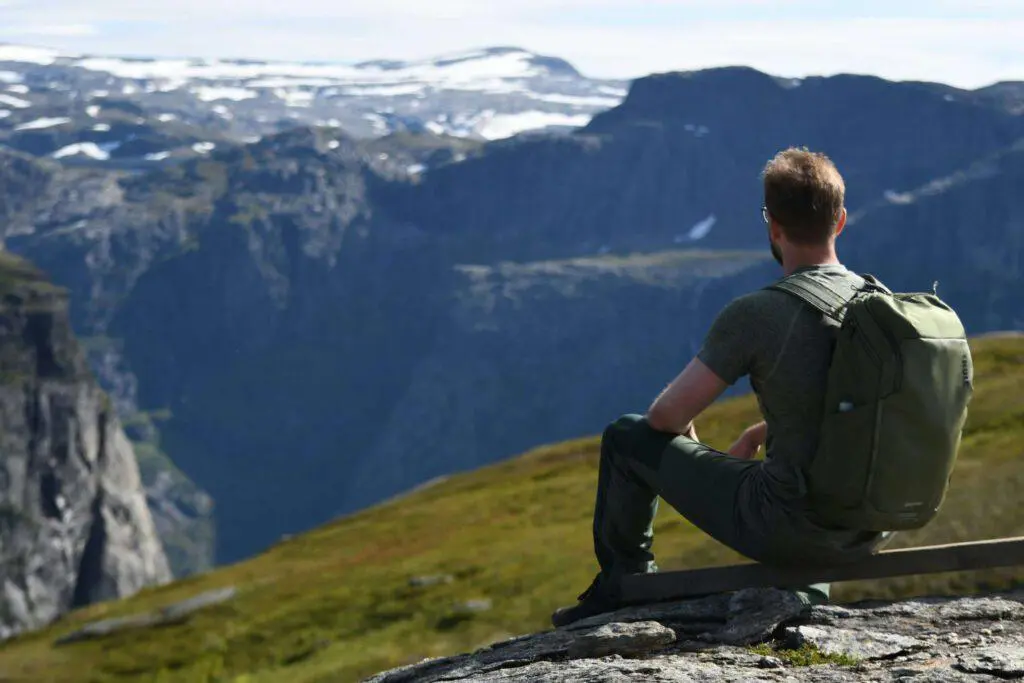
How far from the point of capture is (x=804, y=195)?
428 inches

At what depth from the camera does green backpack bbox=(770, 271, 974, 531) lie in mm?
10258

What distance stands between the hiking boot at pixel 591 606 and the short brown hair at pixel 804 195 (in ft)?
15.4

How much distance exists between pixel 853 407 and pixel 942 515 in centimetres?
1305

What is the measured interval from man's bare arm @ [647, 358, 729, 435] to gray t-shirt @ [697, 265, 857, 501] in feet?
0.39

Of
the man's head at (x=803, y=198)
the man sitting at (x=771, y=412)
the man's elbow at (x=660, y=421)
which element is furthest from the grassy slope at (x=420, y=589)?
the man's head at (x=803, y=198)

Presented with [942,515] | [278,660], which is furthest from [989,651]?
[278,660]

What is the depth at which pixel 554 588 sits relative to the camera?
34.4 metres

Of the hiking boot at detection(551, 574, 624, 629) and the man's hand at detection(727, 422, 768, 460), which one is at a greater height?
the man's hand at detection(727, 422, 768, 460)

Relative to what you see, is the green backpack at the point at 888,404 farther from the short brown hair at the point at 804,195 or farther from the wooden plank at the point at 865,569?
the wooden plank at the point at 865,569

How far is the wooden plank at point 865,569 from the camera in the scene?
38.8 feet

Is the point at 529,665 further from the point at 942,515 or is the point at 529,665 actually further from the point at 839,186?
the point at 942,515

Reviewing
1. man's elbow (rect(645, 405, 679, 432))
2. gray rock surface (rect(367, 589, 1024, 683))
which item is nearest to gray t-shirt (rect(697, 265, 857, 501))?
man's elbow (rect(645, 405, 679, 432))

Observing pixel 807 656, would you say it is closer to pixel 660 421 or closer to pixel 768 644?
pixel 768 644

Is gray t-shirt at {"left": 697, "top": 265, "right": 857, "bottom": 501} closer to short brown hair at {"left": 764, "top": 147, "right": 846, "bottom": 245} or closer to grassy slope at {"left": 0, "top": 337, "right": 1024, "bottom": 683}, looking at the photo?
short brown hair at {"left": 764, "top": 147, "right": 846, "bottom": 245}
